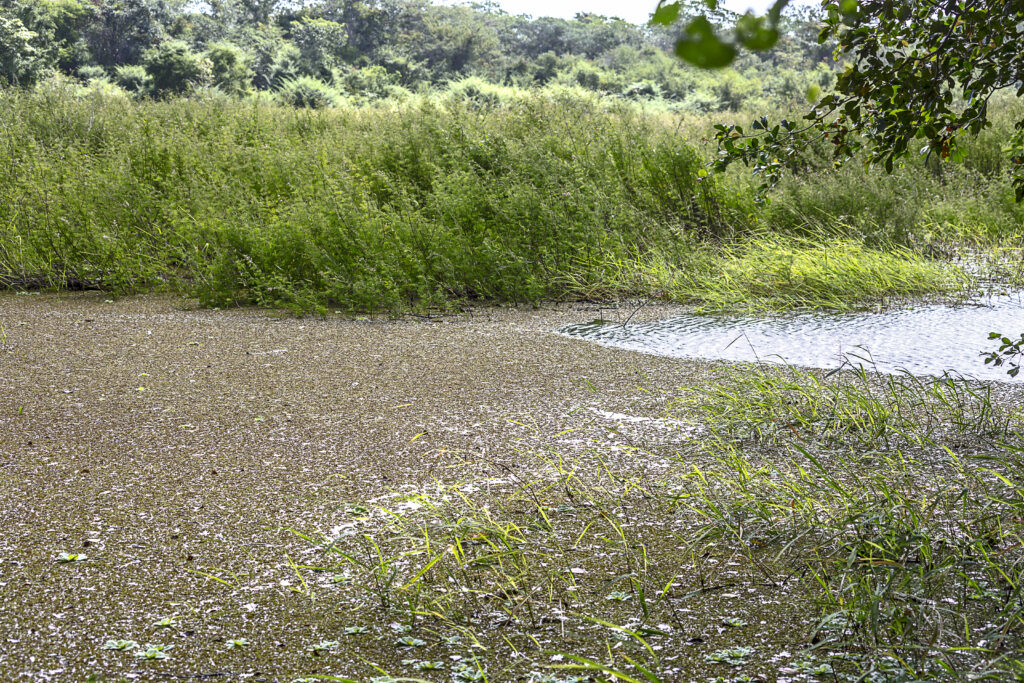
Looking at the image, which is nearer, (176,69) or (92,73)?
(176,69)

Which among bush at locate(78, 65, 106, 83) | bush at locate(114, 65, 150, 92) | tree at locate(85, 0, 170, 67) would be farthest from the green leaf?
tree at locate(85, 0, 170, 67)

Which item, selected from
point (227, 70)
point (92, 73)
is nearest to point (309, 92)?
point (227, 70)

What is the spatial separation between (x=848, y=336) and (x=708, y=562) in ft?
11.0

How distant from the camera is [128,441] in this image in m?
3.35

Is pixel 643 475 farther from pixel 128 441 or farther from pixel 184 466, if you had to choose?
pixel 128 441

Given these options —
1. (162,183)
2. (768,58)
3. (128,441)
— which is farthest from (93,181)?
(768,58)

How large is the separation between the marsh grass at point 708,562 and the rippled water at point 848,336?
4.77 ft

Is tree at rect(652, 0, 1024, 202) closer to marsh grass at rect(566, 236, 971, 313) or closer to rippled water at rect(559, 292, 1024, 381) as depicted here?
rippled water at rect(559, 292, 1024, 381)

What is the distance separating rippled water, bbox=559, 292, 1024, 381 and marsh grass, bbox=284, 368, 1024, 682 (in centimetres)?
145

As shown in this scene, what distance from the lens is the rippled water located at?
4.57 meters

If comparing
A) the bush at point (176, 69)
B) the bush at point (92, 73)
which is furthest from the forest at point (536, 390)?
the bush at point (92, 73)

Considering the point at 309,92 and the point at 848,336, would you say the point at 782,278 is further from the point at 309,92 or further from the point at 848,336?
the point at 309,92

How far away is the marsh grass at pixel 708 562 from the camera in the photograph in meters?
1.79

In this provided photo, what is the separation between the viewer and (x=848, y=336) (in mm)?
5176
